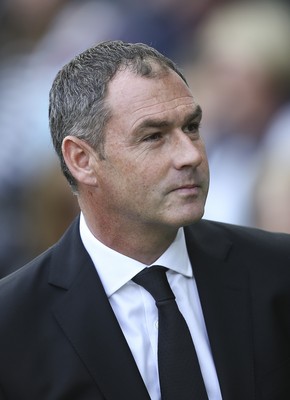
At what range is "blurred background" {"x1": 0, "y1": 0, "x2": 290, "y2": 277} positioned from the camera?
421cm

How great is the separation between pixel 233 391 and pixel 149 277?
→ 0.38m

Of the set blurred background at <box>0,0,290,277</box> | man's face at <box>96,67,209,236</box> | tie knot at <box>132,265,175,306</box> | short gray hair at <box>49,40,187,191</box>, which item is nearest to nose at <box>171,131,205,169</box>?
man's face at <box>96,67,209,236</box>

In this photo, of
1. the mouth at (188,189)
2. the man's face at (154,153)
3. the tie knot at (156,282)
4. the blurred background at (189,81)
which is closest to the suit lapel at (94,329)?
the tie knot at (156,282)

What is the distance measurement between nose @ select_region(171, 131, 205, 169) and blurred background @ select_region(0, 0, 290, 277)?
5.26ft

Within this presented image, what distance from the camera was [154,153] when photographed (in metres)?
2.44

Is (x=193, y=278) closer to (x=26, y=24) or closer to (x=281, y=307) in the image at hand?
(x=281, y=307)

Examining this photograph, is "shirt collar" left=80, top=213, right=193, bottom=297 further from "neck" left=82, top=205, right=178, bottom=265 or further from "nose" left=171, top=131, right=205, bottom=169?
"nose" left=171, top=131, right=205, bottom=169

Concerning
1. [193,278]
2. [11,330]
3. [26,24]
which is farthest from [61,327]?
[26,24]

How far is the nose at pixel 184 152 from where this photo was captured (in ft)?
7.94

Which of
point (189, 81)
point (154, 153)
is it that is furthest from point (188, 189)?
point (189, 81)

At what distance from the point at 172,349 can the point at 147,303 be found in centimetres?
16

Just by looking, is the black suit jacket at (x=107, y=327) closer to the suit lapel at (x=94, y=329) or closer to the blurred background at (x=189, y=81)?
the suit lapel at (x=94, y=329)

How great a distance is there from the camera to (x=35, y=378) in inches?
95.2

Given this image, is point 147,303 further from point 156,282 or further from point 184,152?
point 184,152
